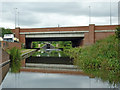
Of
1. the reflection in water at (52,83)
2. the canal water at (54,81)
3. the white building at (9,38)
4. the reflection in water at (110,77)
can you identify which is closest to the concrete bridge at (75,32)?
the white building at (9,38)

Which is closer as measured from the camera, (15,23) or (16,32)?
(16,32)

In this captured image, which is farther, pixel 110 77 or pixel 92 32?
pixel 92 32

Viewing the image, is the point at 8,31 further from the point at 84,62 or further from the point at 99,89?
the point at 99,89

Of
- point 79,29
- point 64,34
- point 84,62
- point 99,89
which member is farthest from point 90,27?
point 99,89

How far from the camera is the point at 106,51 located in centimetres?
1670

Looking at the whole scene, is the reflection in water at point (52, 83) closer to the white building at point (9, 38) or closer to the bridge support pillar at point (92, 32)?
the white building at point (9, 38)

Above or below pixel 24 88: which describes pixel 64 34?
above

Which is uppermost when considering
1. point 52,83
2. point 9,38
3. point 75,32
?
point 75,32

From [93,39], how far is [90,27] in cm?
295

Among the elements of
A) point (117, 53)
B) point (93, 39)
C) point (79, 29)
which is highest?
point (79, 29)

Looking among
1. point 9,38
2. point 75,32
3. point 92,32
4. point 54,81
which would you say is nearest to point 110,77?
point 54,81

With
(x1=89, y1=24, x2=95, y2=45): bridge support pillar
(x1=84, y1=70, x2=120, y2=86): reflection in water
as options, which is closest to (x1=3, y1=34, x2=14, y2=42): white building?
(x1=89, y1=24, x2=95, y2=45): bridge support pillar

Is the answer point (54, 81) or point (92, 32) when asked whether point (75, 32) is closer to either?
point (92, 32)

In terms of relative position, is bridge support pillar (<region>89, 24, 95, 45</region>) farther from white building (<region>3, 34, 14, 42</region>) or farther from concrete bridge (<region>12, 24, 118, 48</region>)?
white building (<region>3, 34, 14, 42</region>)
